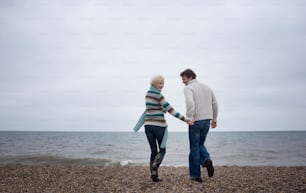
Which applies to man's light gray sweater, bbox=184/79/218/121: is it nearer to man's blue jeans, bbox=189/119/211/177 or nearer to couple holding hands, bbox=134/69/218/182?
couple holding hands, bbox=134/69/218/182

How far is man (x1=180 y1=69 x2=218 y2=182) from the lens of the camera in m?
5.95

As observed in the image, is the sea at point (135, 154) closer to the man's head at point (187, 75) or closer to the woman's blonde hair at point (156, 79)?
the man's head at point (187, 75)

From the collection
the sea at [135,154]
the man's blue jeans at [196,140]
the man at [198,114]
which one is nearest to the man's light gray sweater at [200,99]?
the man at [198,114]

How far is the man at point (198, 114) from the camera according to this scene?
595 cm

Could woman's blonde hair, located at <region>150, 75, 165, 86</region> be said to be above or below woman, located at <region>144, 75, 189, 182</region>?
above

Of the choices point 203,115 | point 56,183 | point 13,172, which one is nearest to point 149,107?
point 203,115

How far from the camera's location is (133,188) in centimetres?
570

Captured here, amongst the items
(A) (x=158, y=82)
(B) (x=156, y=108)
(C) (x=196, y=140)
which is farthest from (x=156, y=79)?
(C) (x=196, y=140)

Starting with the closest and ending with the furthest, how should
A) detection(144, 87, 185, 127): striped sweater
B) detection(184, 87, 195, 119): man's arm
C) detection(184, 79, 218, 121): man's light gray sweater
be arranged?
detection(184, 87, 195, 119): man's arm → detection(144, 87, 185, 127): striped sweater → detection(184, 79, 218, 121): man's light gray sweater

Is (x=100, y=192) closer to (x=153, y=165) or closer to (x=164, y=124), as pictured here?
(x=153, y=165)

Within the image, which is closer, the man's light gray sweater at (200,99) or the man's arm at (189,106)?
the man's arm at (189,106)

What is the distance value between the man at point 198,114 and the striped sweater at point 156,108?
450 millimetres

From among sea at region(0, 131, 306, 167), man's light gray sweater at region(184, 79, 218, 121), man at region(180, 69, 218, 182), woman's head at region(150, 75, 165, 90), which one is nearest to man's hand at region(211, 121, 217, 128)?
man at region(180, 69, 218, 182)

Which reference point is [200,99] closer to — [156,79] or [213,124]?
[213,124]
